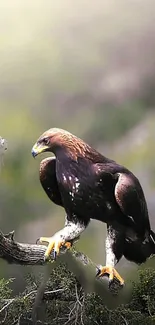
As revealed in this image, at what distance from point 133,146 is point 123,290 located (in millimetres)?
733

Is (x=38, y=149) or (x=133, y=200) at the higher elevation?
(x=38, y=149)

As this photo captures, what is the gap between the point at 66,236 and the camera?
2.66m

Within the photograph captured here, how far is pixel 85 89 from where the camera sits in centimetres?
282

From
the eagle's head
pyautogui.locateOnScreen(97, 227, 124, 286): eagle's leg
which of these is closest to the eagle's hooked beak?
the eagle's head

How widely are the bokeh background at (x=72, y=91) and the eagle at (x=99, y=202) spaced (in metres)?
0.05

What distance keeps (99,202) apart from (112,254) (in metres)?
0.27

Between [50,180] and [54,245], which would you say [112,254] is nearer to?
[54,245]

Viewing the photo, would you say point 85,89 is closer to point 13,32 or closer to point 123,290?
point 13,32

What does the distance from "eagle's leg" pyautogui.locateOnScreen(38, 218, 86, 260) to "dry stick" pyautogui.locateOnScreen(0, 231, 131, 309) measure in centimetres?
4

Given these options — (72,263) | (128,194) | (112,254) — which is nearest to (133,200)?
(128,194)

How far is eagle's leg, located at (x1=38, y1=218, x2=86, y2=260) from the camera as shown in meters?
2.64

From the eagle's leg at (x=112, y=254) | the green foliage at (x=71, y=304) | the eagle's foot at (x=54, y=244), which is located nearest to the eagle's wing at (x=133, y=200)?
the eagle's leg at (x=112, y=254)

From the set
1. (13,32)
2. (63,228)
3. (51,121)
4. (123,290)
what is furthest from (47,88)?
(123,290)

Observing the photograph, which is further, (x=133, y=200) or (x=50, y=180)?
(x=50, y=180)
